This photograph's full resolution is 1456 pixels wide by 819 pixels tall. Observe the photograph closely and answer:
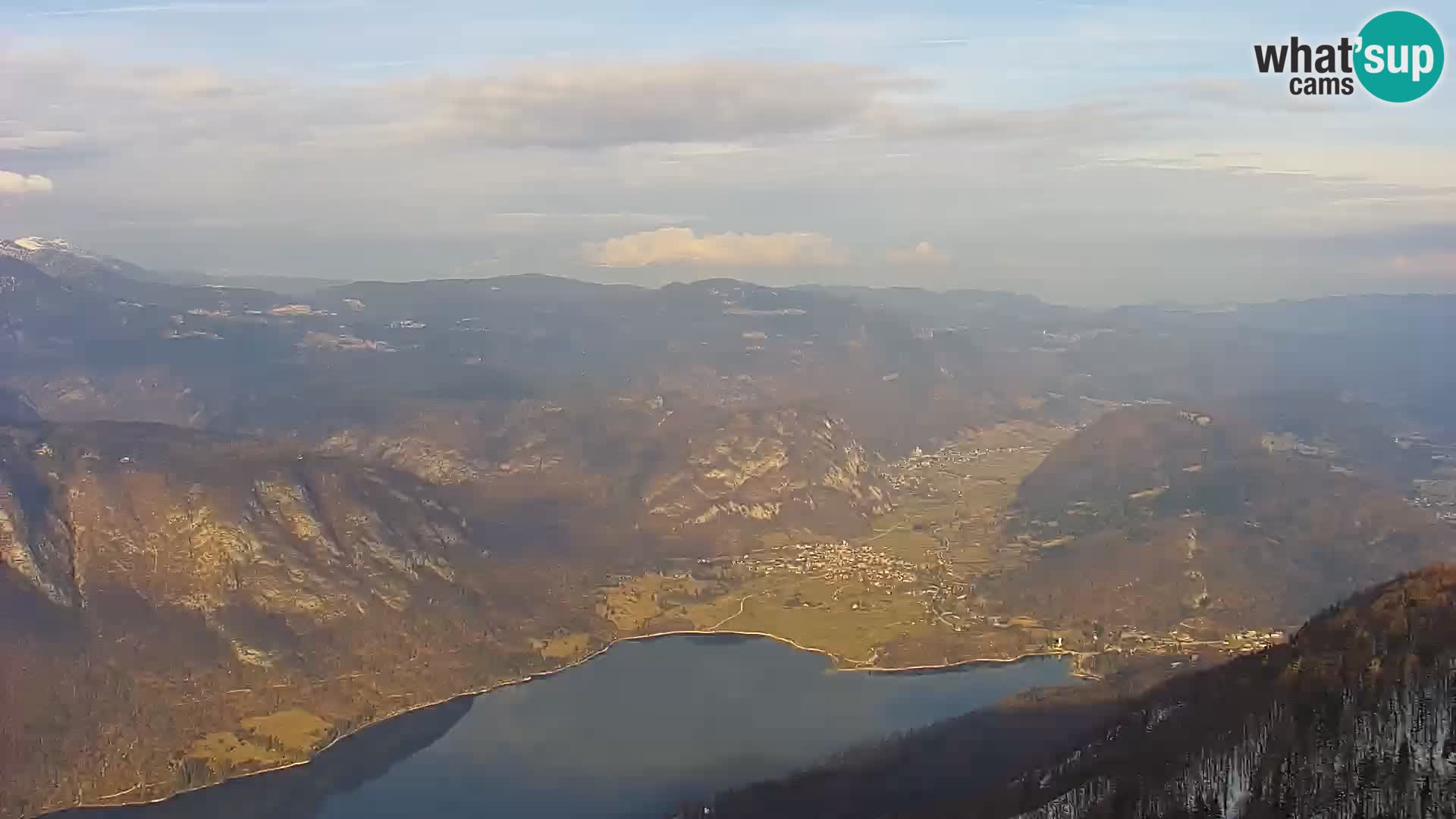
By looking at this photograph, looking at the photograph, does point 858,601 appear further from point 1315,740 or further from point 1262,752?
point 1315,740

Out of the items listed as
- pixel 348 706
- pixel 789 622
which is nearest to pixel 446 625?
pixel 348 706

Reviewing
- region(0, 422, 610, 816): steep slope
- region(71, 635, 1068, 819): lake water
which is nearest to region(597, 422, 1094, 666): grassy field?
region(71, 635, 1068, 819): lake water

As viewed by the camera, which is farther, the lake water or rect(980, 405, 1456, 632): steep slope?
rect(980, 405, 1456, 632): steep slope

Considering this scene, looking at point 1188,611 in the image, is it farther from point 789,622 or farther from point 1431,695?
point 1431,695

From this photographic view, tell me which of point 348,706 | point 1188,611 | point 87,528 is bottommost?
point 1188,611

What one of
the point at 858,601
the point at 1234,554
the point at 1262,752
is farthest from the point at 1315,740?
the point at 1234,554

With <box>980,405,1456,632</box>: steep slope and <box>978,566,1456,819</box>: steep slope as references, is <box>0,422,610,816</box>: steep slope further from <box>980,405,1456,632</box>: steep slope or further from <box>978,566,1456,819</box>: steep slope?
<box>978,566,1456,819</box>: steep slope

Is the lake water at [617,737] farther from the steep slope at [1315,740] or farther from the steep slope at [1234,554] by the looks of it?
the steep slope at [1315,740]

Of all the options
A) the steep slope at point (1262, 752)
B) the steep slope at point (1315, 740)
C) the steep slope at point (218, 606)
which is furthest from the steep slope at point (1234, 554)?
the steep slope at point (1315, 740)

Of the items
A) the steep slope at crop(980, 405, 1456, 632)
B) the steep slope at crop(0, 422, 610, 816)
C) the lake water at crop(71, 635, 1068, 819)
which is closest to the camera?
the lake water at crop(71, 635, 1068, 819)
